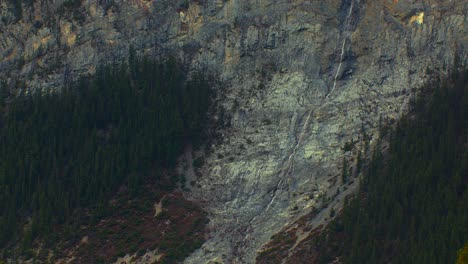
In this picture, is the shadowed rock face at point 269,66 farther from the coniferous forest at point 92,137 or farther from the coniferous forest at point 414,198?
the coniferous forest at point 414,198

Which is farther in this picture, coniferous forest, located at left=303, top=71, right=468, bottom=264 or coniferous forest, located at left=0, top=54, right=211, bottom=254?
coniferous forest, located at left=0, top=54, right=211, bottom=254

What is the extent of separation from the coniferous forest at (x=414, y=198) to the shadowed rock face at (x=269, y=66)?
539 cm

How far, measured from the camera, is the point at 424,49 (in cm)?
16212

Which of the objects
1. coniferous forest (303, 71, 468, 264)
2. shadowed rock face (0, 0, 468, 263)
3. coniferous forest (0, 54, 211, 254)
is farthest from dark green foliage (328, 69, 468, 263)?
coniferous forest (0, 54, 211, 254)

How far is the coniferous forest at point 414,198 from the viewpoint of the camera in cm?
13238

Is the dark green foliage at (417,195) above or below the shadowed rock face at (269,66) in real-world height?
below

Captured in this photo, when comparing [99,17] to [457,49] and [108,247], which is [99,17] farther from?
[457,49]

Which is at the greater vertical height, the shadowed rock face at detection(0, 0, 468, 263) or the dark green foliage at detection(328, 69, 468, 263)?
the shadowed rock face at detection(0, 0, 468, 263)

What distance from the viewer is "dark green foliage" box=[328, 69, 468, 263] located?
132 m

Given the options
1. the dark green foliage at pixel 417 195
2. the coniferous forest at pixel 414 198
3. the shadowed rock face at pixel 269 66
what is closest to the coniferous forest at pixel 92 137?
the shadowed rock face at pixel 269 66

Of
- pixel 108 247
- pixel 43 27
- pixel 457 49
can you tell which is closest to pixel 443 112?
pixel 457 49

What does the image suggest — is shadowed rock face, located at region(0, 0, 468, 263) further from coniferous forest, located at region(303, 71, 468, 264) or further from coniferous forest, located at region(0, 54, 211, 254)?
coniferous forest, located at region(303, 71, 468, 264)

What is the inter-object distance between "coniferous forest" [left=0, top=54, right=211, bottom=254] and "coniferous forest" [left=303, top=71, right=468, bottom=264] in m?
27.2

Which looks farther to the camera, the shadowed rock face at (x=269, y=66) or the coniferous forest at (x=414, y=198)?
the shadowed rock face at (x=269, y=66)
